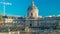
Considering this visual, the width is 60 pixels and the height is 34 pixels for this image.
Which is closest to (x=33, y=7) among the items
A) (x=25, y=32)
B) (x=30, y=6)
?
(x=30, y=6)

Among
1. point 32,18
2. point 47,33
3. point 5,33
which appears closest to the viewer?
point 5,33

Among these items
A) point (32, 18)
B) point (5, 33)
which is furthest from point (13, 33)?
point (32, 18)

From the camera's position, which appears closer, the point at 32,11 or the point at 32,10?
the point at 32,10

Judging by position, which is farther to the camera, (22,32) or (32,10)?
(32,10)

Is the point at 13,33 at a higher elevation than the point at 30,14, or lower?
lower

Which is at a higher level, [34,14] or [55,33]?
[34,14]

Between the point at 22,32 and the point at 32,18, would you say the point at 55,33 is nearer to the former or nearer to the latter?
the point at 22,32

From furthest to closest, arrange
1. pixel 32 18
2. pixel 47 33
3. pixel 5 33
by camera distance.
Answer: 1. pixel 32 18
2. pixel 47 33
3. pixel 5 33

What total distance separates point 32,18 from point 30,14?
1.61 m

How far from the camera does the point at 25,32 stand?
77.8ft

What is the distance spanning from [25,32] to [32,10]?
22.5 m

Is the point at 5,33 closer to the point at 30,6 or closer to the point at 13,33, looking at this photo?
the point at 13,33

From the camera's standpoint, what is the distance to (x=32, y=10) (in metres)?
46.1

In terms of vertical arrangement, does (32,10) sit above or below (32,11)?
above
